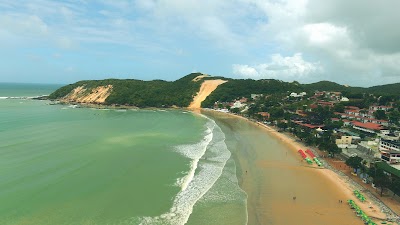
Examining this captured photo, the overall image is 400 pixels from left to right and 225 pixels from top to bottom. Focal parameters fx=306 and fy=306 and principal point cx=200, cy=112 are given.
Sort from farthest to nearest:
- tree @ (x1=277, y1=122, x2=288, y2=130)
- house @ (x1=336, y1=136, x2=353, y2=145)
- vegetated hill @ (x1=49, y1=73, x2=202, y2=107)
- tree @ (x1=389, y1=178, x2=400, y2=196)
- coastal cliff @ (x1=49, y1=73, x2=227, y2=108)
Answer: coastal cliff @ (x1=49, y1=73, x2=227, y2=108), vegetated hill @ (x1=49, y1=73, x2=202, y2=107), tree @ (x1=277, y1=122, x2=288, y2=130), house @ (x1=336, y1=136, x2=353, y2=145), tree @ (x1=389, y1=178, x2=400, y2=196)

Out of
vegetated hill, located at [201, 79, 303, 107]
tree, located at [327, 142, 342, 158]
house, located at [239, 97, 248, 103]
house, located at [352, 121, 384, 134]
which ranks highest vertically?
vegetated hill, located at [201, 79, 303, 107]

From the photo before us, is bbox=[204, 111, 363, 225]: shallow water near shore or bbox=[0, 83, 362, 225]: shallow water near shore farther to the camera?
bbox=[204, 111, 363, 225]: shallow water near shore

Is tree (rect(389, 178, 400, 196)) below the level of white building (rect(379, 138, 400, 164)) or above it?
below

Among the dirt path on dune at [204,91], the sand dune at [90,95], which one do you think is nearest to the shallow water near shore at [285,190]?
the dirt path on dune at [204,91]

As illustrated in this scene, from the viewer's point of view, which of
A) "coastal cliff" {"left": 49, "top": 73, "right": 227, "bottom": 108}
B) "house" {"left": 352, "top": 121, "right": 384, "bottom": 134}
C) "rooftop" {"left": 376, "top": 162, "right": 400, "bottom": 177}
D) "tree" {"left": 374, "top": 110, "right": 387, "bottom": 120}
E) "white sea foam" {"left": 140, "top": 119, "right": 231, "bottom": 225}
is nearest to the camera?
"white sea foam" {"left": 140, "top": 119, "right": 231, "bottom": 225}

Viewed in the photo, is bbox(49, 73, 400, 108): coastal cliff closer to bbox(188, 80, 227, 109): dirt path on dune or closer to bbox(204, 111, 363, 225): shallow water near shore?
bbox(188, 80, 227, 109): dirt path on dune

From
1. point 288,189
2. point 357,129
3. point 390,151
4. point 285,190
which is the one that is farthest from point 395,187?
point 357,129

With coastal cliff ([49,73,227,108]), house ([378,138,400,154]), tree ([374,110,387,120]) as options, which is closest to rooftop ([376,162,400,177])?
house ([378,138,400,154])

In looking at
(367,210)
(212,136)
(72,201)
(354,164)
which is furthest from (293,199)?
(212,136)
